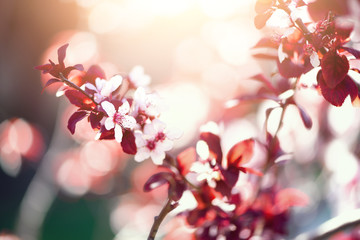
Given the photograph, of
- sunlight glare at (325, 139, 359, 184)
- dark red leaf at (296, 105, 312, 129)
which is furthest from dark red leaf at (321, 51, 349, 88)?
sunlight glare at (325, 139, 359, 184)

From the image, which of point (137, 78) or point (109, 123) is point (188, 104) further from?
point (109, 123)

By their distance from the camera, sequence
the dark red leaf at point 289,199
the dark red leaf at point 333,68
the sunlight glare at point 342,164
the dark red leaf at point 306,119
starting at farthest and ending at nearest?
the sunlight glare at point 342,164
the dark red leaf at point 289,199
the dark red leaf at point 306,119
the dark red leaf at point 333,68

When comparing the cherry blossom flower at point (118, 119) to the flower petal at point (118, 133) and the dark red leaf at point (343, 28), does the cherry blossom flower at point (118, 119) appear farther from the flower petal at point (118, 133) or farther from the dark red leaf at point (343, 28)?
the dark red leaf at point (343, 28)

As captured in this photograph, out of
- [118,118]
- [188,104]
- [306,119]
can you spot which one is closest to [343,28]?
[306,119]

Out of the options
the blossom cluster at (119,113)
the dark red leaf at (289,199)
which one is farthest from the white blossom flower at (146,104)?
the dark red leaf at (289,199)

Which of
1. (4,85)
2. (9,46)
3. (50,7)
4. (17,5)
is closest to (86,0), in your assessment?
(50,7)

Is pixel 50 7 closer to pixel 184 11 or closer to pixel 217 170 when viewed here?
pixel 184 11

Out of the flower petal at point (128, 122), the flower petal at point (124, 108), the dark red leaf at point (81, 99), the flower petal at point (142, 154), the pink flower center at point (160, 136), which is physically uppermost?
the dark red leaf at point (81, 99)

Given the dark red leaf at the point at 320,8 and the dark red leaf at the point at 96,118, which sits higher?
the dark red leaf at the point at 320,8
